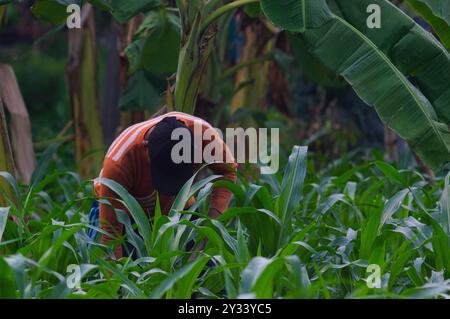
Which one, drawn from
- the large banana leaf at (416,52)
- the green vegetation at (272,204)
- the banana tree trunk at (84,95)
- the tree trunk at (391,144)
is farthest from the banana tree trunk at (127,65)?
the large banana leaf at (416,52)

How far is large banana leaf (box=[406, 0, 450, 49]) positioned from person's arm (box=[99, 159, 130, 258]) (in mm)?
1516

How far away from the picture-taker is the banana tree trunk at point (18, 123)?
551 cm

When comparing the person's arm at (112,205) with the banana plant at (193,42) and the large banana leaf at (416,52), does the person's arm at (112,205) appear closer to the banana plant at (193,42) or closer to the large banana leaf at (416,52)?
the banana plant at (193,42)

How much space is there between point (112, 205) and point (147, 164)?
22cm

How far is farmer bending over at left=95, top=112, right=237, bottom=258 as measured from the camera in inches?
132

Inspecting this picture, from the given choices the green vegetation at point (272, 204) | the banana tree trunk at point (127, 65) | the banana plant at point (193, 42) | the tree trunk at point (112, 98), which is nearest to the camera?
the green vegetation at point (272, 204)

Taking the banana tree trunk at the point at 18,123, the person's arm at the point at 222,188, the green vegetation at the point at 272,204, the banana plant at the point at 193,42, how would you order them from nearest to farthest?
1. the green vegetation at the point at 272,204
2. the person's arm at the point at 222,188
3. the banana plant at the point at 193,42
4. the banana tree trunk at the point at 18,123

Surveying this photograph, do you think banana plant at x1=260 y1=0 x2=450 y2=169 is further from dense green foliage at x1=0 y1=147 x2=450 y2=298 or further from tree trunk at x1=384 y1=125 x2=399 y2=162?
tree trunk at x1=384 y1=125 x2=399 y2=162

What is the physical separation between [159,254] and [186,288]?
41 cm

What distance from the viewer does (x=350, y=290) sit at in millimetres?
3271

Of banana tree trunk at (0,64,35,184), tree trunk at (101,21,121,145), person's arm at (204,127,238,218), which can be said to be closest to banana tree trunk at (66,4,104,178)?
tree trunk at (101,21,121,145)

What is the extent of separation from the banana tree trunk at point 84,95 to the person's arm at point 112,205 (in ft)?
9.82

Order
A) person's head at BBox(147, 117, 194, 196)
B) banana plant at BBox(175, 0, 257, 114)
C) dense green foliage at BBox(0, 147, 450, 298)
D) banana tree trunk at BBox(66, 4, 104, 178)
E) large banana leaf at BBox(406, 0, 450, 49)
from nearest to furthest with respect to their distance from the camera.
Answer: dense green foliage at BBox(0, 147, 450, 298)
person's head at BBox(147, 117, 194, 196)
large banana leaf at BBox(406, 0, 450, 49)
banana plant at BBox(175, 0, 257, 114)
banana tree trunk at BBox(66, 4, 104, 178)

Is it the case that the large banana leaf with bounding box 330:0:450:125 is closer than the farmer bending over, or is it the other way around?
the farmer bending over
